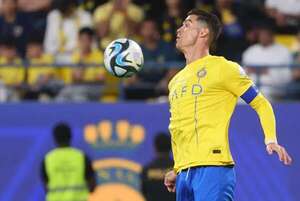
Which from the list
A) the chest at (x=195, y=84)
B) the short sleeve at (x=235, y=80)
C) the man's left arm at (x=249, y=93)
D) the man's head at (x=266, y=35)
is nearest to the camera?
the man's left arm at (x=249, y=93)

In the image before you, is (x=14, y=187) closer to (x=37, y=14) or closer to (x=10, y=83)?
(x=10, y=83)

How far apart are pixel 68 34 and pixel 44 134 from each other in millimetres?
1468

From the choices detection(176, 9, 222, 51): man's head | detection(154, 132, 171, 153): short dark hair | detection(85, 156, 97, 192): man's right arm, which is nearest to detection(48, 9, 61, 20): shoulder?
detection(85, 156, 97, 192): man's right arm

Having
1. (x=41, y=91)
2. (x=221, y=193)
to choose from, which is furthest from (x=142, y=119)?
(x=221, y=193)

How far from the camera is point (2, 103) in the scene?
13141mm

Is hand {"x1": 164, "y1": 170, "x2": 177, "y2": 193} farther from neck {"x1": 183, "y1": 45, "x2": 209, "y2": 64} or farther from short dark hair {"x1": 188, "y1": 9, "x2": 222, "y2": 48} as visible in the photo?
short dark hair {"x1": 188, "y1": 9, "x2": 222, "y2": 48}

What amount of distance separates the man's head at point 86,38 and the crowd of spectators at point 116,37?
0.5 inches

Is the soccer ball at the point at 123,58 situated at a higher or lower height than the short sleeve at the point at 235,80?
higher

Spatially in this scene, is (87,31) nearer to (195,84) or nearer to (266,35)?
(266,35)

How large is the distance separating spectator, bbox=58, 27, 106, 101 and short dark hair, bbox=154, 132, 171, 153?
113 cm

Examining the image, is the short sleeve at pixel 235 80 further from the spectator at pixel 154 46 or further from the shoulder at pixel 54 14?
the shoulder at pixel 54 14

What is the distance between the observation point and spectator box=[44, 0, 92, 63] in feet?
43.7

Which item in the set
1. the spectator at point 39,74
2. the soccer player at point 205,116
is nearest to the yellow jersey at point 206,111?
the soccer player at point 205,116

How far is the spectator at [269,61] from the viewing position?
12273 millimetres
